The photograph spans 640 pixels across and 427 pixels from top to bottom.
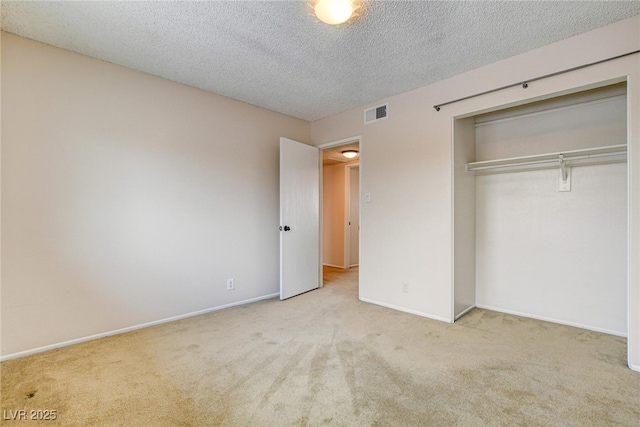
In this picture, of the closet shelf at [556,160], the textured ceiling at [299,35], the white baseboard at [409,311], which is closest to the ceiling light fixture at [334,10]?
the textured ceiling at [299,35]

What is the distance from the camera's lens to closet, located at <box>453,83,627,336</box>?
108 inches

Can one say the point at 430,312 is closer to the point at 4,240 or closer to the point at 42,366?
the point at 42,366

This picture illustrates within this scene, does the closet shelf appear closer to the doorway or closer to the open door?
the open door

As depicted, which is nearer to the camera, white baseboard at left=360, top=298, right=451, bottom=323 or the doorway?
white baseboard at left=360, top=298, right=451, bottom=323

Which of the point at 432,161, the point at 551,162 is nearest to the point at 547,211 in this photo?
the point at 551,162

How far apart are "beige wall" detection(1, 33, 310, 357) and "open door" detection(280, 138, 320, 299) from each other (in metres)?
0.39

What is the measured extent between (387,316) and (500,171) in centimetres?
207

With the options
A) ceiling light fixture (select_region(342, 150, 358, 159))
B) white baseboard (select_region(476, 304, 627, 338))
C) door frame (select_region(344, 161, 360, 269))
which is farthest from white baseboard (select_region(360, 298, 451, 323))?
ceiling light fixture (select_region(342, 150, 358, 159))

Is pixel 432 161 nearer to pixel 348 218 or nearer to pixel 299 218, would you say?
pixel 299 218

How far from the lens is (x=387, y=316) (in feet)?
10.6

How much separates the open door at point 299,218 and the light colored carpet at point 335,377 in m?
1.05

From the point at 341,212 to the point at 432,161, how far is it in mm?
3266

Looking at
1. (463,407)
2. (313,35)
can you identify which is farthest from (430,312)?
(313,35)

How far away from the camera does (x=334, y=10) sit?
1.92 m
